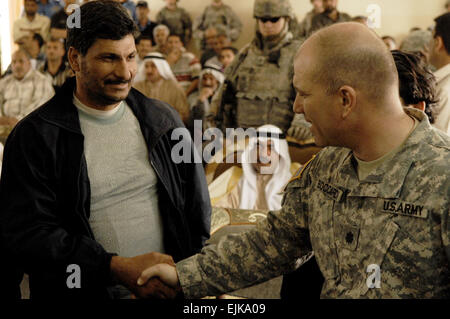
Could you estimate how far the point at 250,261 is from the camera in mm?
1712

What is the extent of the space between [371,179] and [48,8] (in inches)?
347

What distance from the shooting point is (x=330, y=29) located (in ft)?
4.58

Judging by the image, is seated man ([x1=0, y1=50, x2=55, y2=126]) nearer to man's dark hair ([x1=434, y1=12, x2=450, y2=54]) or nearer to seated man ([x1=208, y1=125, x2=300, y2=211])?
seated man ([x1=208, y1=125, x2=300, y2=211])

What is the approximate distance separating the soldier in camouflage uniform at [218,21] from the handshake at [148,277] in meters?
8.00

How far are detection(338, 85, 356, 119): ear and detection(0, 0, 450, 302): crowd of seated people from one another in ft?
2.73

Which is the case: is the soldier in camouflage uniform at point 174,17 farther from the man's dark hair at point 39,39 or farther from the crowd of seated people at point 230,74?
the man's dark hair at point 39,39

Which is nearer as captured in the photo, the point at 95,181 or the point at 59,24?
the point at 95,181

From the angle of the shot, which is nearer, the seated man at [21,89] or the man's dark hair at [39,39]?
the seated man at [21,89]

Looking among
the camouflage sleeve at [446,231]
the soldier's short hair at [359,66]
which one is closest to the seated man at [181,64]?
the soldier's short hair at [359,66]

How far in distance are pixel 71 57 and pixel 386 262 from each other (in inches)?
48.1

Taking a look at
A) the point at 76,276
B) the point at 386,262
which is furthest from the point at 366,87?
the point at 76,276

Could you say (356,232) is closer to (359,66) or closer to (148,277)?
(359,66)

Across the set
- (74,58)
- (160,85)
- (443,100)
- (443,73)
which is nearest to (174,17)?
(160,85)

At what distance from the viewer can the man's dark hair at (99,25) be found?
1.63 metres
